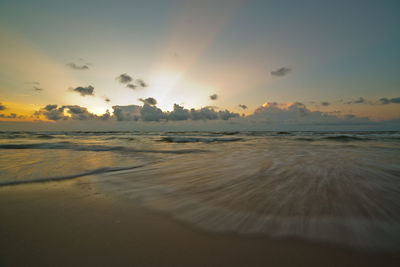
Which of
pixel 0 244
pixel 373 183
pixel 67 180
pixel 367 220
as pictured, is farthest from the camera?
pixel 67 180

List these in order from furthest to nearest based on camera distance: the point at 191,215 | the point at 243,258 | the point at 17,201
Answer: the point at 17,201 → the point at 191,215 → the point at 243,258

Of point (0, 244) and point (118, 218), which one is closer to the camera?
point (0, 244)

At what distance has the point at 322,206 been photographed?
2.86 metres

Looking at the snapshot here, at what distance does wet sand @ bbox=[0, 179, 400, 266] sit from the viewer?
1.67m

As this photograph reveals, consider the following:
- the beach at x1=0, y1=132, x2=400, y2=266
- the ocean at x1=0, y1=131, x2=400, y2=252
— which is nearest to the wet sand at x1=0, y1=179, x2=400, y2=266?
the beach at x1=0, y1=132, x2=400, y2=266

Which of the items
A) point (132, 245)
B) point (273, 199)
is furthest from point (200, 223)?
point (273, 199)

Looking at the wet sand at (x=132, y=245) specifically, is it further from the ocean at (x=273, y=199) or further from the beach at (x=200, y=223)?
the ocean at (x=273, y=199)

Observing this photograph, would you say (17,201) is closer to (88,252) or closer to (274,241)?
(88,252)

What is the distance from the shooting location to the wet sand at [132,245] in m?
1.67

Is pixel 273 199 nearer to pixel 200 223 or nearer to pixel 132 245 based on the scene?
pixel 200 223

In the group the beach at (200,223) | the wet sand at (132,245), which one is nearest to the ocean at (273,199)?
the beach at (200,223)

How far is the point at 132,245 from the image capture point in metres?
1.91

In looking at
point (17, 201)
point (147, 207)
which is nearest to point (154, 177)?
point (147, 207)

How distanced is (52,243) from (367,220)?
4.13 m
